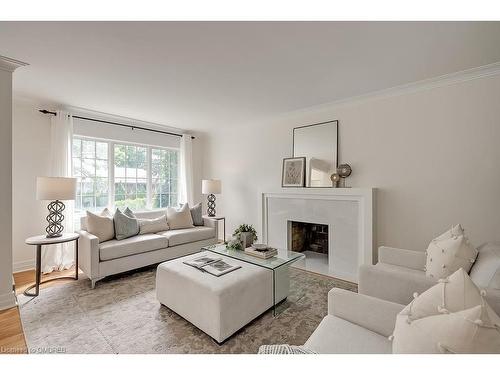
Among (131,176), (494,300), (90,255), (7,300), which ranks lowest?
(7,300)

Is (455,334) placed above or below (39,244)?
above

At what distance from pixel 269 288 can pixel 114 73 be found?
8.73 ft

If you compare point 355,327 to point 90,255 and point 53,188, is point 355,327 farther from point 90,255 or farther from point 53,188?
point 53,188

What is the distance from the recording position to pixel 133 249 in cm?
307

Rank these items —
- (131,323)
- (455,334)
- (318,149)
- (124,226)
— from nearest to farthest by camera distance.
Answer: (455,334) < (131,323) < (124,226) < (318,149)

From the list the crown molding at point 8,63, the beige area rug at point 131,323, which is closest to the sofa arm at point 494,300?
the beige area rug at point 131,323

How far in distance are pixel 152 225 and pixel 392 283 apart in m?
3.26

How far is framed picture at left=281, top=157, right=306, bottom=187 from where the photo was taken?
359 centimetres

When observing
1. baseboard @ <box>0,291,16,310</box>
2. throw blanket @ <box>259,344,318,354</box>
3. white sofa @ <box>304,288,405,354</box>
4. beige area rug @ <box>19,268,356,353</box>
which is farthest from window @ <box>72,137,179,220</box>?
white sofa @ <box>304,288,405,354</box>

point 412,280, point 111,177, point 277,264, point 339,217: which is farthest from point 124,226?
point 412,280

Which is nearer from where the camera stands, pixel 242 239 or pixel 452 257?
pixel 452 257

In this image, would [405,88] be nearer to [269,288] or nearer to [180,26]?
[180,26]

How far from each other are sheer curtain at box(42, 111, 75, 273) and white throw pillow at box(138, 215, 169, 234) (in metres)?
0.97

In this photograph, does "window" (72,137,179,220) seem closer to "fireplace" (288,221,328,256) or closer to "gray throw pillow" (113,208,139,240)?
"gray throw pillow" (113,208,139,240)
